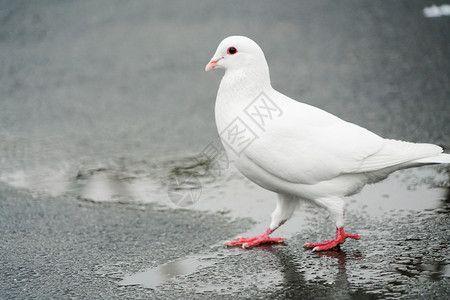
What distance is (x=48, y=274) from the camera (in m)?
4.30

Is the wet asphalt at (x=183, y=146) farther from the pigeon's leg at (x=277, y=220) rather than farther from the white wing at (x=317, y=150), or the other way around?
the white wing at (x=317, y=150)

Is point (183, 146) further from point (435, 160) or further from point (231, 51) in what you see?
point (435, 160)

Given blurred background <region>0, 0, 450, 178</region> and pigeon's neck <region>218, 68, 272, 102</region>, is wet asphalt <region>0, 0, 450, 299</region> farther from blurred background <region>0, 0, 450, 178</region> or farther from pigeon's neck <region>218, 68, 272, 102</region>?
pigeon's neck <region>218, 68, 272, 102</region>

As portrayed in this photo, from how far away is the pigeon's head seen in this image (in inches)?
181

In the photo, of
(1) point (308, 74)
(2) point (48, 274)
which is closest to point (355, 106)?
(1) point (308, 74)

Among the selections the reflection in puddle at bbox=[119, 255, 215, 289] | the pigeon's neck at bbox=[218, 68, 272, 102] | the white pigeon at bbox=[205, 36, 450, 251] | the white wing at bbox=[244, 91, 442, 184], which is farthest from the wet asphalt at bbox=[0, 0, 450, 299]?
the pigeon's neck at bbox=[218, 68, 272, 102]

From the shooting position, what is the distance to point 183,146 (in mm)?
6992

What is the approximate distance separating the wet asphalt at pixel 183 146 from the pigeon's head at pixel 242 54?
1285mm

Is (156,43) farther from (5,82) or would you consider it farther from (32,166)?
(32,166)

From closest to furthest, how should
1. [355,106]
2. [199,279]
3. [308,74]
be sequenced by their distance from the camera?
[199,279] → [355,106] → [308,74]

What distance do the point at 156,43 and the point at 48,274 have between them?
6357 millimetres

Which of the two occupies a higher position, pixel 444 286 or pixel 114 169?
pixel 114 169

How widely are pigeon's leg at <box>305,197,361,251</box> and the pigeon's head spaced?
3.42 feet

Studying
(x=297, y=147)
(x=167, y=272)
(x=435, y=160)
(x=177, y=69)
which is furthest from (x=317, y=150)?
(x=177, y=69)
